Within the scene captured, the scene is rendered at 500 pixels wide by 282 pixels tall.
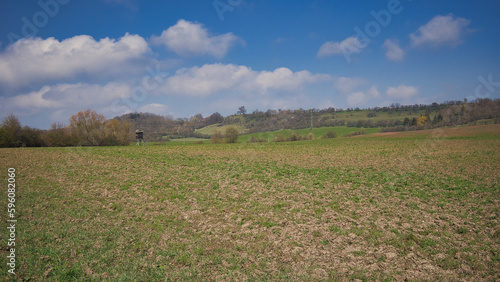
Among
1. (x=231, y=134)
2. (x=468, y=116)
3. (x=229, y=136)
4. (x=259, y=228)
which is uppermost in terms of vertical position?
(x=468, y=116)

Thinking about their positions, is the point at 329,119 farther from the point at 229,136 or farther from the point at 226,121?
the point at 229,136

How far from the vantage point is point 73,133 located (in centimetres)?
5688

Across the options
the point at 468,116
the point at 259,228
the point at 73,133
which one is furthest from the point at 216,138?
the point at 468,116

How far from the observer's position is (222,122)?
14262 centimetres

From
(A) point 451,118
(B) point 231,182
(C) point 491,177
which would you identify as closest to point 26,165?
(B) point 231,182

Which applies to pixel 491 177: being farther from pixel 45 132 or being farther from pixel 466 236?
pixel 45 132

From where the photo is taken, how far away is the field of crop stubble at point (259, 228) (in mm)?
7277

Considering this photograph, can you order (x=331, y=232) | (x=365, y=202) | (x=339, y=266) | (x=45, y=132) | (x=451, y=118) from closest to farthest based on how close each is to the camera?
(x=339, y=266), (x=331, y=232), (x=365, y=202), (x=45, y=132), (x=451, y=118)

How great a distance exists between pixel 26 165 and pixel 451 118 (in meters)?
117

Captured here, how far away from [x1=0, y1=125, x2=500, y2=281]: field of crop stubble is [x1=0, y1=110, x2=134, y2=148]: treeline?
138 feet

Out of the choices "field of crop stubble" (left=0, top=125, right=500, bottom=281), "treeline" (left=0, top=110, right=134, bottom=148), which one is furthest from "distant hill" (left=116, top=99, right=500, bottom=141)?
"field of crop stubble" (left=0, top=125, right=500, bottom=281)

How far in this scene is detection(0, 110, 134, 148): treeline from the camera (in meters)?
48.2

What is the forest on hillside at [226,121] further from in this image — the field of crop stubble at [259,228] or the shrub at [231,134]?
the field of crop stubble at [259,228]

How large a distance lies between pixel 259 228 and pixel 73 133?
203ft
